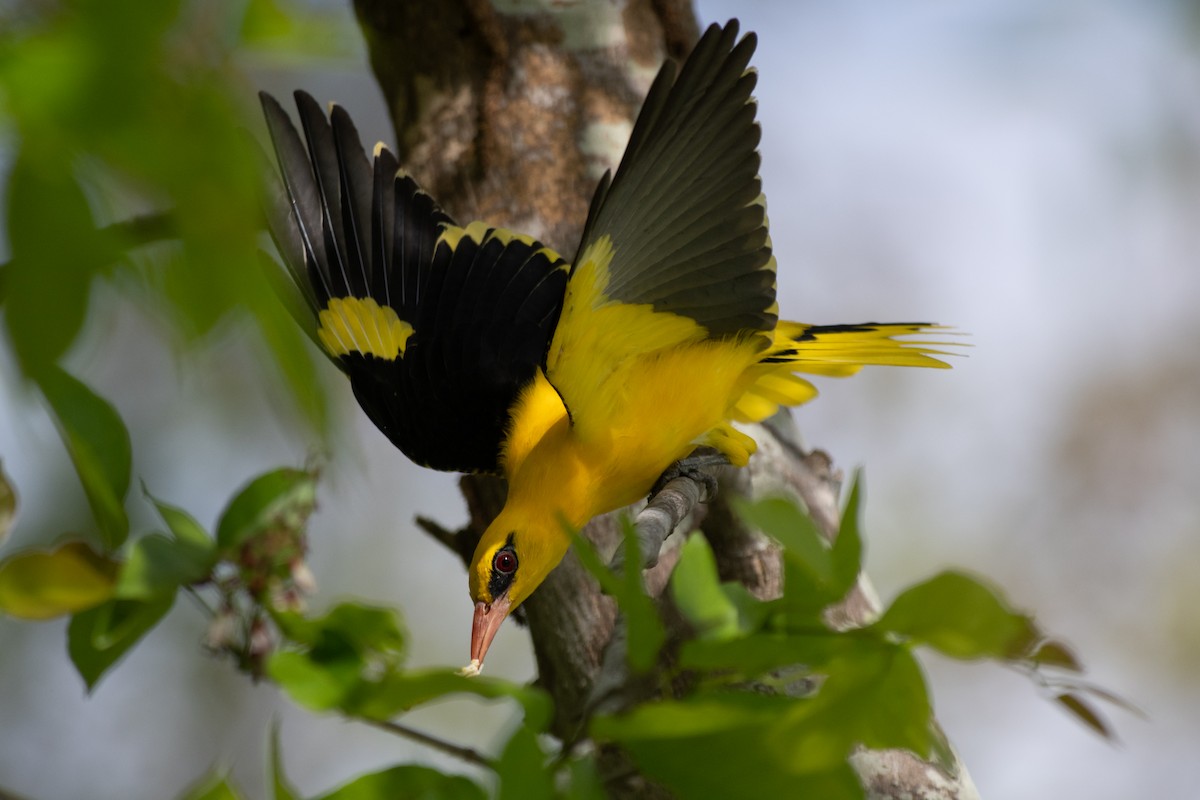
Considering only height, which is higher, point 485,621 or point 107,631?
point 107,631

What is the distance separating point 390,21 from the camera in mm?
2322

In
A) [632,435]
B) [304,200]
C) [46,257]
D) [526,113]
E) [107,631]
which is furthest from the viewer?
[526,113]

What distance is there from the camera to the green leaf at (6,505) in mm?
926

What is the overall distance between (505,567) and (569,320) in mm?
406

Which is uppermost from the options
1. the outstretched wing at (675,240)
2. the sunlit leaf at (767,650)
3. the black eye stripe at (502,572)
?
the outstretched wing at (675,240)

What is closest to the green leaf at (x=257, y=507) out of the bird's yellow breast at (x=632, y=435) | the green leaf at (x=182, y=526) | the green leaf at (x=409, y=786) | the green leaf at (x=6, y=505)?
the green leaf at (x=182, y=526)

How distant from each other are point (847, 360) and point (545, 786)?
5.17 feet

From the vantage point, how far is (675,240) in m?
1.68

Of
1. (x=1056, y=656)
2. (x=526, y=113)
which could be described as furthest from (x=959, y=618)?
(x=526, y=113)

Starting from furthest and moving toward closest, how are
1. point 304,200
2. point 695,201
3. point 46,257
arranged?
point 304,200 < point 695,201 < point 46,257

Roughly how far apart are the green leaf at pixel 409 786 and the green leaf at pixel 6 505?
0.42 m

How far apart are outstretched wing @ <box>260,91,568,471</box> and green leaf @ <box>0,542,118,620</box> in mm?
1134

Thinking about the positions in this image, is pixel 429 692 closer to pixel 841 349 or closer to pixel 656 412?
pixel 656 412

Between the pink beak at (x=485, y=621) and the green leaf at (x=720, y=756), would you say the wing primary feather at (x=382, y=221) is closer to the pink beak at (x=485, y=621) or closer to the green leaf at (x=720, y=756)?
the pink beak at (x=485, y=621)
